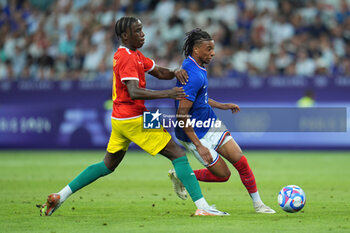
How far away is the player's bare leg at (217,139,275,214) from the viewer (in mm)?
8008

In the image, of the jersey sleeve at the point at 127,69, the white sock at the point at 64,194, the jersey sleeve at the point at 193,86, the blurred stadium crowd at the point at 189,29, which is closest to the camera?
the jersey sleeve at the point at 127,69

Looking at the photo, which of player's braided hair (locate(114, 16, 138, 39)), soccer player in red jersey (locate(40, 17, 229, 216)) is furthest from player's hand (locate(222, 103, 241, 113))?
player's braided hair (locate(114, 16, 138, 39))

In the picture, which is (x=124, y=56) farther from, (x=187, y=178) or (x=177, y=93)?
(x=187, y=178)

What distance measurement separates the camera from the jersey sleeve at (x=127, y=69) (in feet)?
24.7

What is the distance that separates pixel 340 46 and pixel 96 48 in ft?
25.8

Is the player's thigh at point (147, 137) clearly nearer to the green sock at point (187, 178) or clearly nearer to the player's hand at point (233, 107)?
the green sock at point (187, 178)

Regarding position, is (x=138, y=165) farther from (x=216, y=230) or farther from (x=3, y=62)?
(x=216, y=230)

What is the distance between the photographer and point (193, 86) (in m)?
7.72

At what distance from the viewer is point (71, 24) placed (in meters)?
22.9

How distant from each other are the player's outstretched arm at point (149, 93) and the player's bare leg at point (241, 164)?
95 centimetres

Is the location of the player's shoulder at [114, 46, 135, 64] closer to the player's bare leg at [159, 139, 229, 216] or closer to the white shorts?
the player's bare leg at [159, 139, 229, 216]

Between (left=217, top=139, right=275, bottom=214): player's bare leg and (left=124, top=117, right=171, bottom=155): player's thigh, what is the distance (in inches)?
29.5

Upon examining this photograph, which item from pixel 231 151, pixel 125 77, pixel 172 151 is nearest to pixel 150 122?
pixel 172 151

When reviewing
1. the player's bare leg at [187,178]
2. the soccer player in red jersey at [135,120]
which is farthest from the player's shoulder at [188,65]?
the player's bare leg at [187,178]
